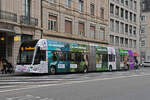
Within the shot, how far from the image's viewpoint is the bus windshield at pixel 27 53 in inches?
782

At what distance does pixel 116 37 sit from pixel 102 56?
18989 mm

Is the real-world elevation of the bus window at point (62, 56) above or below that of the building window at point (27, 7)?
below

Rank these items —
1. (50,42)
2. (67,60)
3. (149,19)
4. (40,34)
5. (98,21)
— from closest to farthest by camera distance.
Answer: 1. (50,42)
2. (67,60)
3. (40,34)
4. (98,21)
5. (149,19)

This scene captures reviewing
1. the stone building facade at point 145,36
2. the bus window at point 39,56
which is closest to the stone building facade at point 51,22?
the bus window at point 39,56

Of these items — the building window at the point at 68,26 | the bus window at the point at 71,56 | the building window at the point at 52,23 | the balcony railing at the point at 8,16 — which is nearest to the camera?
A: the bus window at the point at 71,56

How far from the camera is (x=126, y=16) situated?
50625 mm

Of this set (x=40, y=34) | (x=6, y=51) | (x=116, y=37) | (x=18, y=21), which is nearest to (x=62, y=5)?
(x=40, y=34)

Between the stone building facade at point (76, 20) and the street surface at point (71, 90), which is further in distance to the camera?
the stone building facade at point (76, 20)

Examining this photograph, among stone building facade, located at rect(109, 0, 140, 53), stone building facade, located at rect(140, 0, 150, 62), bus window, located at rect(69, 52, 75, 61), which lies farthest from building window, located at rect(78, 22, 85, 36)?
stone building facade, located at rect(140, 0, 150, 62)

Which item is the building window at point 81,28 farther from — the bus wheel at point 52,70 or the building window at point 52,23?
the bus wheel at point 52,70

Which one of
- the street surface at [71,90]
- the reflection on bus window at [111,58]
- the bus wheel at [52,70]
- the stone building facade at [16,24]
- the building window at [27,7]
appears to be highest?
the building window at [27,7]

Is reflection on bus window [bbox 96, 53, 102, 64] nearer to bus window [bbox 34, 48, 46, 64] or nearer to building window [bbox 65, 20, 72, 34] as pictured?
building window [bbox 65, 20, 72, 34]

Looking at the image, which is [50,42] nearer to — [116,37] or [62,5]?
[62,5]

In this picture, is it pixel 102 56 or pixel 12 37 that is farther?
pixel 102 56
